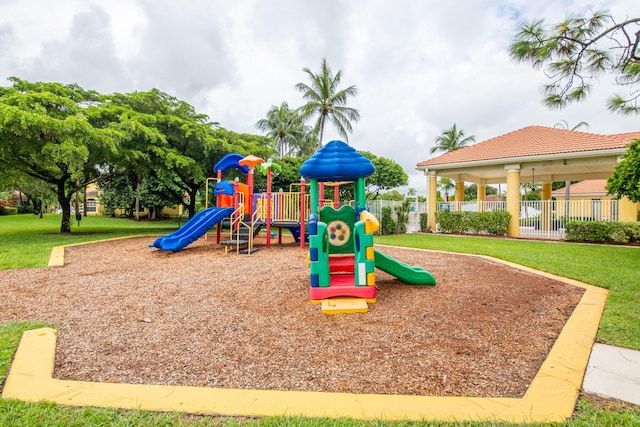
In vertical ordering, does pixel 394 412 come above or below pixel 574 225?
below

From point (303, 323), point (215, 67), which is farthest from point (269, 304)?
point (215, 67)

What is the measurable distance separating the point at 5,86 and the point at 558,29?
17.5 metres

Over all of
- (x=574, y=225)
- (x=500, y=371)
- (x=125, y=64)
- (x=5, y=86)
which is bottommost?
(x=500, y=371)

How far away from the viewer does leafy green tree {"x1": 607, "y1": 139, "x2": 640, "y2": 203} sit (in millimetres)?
7148

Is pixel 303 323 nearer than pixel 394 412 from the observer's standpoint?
No

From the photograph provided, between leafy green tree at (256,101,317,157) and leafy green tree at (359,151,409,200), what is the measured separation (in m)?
6.55

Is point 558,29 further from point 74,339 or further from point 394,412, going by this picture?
point 74,339

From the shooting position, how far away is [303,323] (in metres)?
3.62

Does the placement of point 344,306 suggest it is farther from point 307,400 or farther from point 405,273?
point 307,400

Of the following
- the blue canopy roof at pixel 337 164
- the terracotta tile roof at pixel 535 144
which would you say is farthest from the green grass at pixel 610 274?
the terracotta tile roof at pixel 535 144

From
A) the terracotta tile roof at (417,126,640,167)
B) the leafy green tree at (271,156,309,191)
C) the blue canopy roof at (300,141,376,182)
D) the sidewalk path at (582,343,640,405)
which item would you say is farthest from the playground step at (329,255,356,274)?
the leafy green tree at (271,156,309,191)

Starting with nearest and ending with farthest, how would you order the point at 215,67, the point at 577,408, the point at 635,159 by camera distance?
the point at 577,408, the point at 635,159, the point at 215,67

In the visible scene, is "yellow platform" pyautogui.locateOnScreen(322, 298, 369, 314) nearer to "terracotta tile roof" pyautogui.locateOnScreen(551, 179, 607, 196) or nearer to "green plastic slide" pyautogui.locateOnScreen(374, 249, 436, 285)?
"green plastic slide" pyautogui.locateOnScreen(374, 249, 436, 285)

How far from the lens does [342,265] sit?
5027 millimetres
